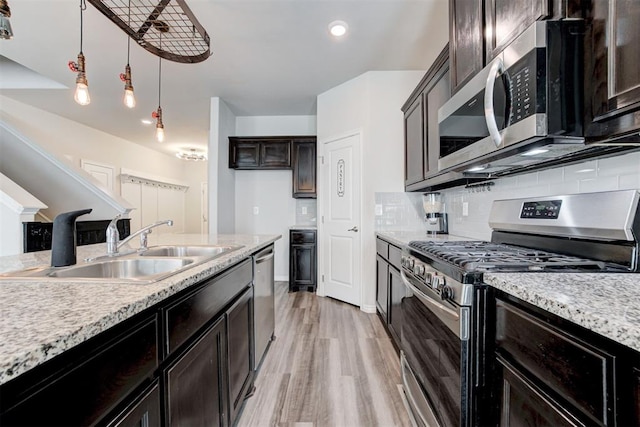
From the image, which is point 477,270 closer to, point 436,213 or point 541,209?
point 541,209

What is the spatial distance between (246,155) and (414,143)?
265 centimetres

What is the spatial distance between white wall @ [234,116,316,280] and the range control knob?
382cm

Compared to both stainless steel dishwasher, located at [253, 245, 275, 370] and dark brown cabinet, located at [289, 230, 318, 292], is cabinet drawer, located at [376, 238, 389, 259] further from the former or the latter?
dark brown cabinet, located at [289, 230, 318, 292]

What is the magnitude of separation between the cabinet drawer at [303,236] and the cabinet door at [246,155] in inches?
47.9

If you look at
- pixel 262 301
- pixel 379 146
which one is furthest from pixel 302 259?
pixel 262 301

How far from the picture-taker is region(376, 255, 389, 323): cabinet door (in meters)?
2.60

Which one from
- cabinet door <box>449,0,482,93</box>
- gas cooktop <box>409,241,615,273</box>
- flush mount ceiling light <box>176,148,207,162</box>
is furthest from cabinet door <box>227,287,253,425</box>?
flush mount ceiling light <box>176,148,207,162</box>

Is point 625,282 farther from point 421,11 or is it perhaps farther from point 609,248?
point 421,11

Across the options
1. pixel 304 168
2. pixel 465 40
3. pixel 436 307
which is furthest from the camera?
pixel 304 168

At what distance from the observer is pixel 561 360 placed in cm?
66

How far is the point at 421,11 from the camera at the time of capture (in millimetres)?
2287

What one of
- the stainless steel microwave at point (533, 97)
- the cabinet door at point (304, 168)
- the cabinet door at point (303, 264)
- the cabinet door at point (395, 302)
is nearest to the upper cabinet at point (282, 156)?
the cabinet door at point (304, 168)

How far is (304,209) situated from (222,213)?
50.9 inches

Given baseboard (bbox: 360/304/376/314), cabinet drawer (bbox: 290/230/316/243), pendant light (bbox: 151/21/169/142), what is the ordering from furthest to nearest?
cabinet drawer (bbox: 290/230/316/243) < baseboard (bbox: 360/304/376/314) < pendant light (bbox: 151/21/169/142)
